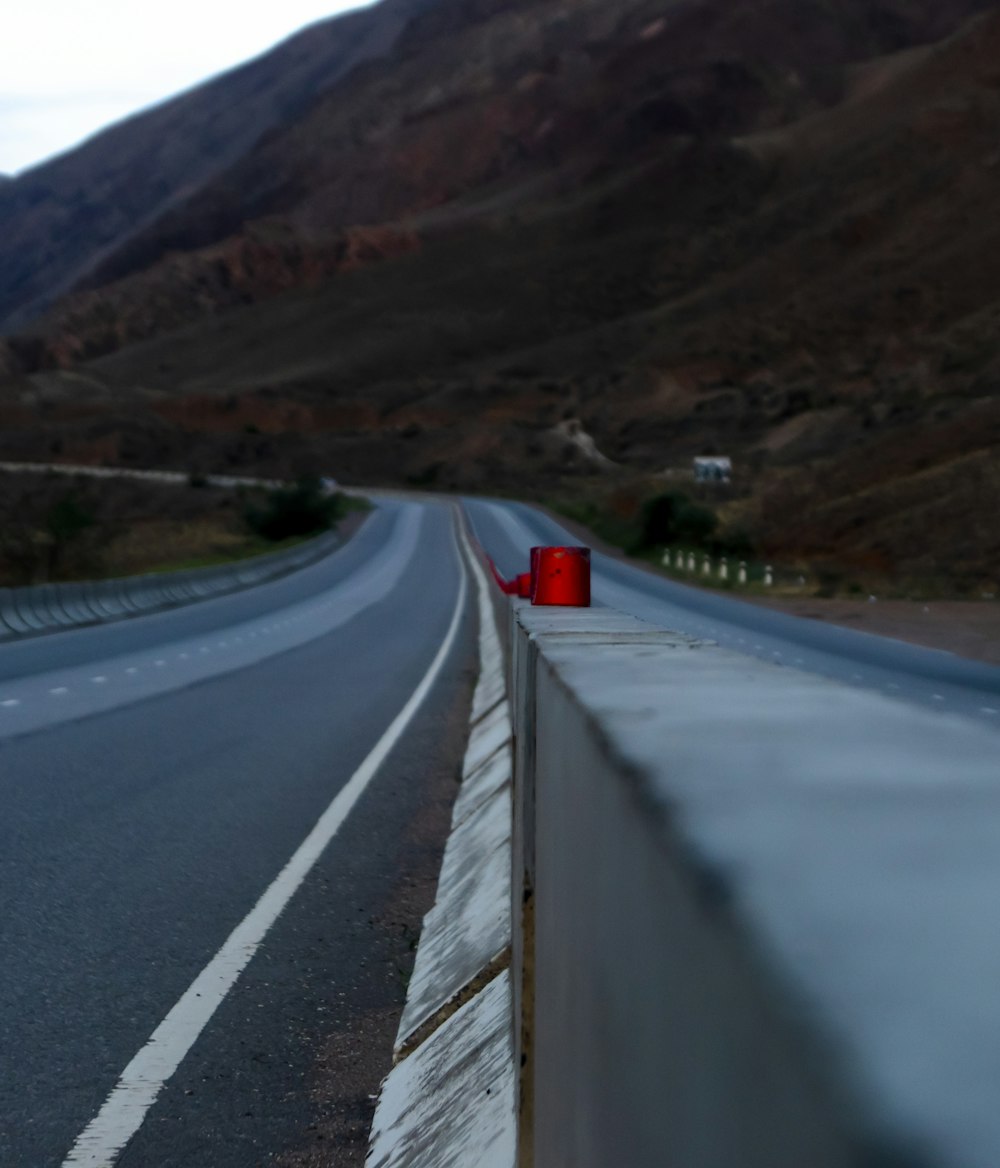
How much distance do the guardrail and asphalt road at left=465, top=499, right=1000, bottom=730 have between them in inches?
382

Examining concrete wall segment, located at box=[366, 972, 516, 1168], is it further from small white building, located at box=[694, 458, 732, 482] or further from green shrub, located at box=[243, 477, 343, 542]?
small white building, located at box=[694, 458, 732, 482]

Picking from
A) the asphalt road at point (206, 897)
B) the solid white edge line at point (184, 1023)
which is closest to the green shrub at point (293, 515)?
the asphalt road at point (206, 897)

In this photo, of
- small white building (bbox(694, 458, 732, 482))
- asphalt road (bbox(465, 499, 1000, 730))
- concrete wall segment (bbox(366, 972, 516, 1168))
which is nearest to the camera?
concrete wall segment (bbox(366, 972, 516, 1168))

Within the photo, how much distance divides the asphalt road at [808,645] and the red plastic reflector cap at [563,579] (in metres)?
1.03

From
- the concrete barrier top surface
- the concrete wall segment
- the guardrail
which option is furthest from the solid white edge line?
the guardrail

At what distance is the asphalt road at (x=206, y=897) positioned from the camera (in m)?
5.38

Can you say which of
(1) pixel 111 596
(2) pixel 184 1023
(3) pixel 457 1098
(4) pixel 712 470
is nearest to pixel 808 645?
(1) pixel 111 596

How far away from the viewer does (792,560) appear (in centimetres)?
5712

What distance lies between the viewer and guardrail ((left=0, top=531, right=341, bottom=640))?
28469mm

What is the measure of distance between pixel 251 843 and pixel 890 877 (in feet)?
28.6

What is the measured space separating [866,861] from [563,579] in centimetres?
1044

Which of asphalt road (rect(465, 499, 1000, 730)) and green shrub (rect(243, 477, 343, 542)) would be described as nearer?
asphalt road (rect(465, 499, 1000, 730))

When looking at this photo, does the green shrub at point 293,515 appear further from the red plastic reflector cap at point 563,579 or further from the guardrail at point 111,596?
the red plastic reflector cap at point 563,579

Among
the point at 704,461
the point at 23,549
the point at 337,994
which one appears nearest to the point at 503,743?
the point at 337,994
